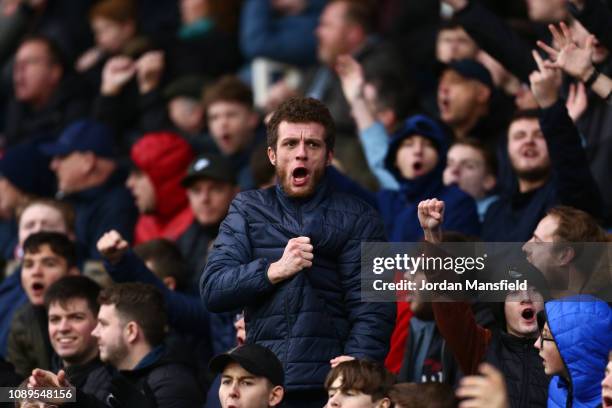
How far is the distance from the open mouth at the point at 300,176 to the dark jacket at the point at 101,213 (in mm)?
3912

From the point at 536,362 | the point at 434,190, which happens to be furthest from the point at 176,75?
the point at 536,362

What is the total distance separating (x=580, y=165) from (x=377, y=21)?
15.9 ft

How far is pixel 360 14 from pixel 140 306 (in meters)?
4.47

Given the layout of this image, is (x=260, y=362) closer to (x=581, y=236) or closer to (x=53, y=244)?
(x=581, y=236)

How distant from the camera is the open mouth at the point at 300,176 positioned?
25.3ft

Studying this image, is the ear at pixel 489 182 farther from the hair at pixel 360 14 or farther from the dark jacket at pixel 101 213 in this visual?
the dark jacket at pixel 101 213

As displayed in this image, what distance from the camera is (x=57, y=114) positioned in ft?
47.0

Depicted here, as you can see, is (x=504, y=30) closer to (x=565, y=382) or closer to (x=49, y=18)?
(x=565, y=382)

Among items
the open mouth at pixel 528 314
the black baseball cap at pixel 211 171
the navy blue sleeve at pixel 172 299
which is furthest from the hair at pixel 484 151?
the open mouth at pixel 528 314

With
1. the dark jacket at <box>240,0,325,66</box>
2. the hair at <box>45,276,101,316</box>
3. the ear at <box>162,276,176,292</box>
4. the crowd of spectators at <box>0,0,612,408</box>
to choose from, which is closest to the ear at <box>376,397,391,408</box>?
the crowd of spectators at <box>0,0,612,408</box>

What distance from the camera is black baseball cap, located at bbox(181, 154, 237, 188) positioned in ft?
35.1

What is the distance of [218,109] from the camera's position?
39.9ft

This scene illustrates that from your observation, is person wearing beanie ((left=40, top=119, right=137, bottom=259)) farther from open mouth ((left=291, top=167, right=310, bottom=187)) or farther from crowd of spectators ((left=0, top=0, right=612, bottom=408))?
open mouth ((left=291, top=167, right=310, bottom=187))

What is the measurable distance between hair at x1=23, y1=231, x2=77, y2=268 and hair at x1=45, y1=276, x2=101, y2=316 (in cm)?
67
